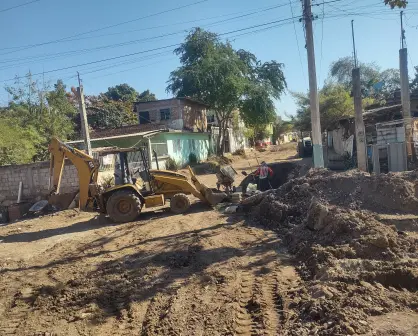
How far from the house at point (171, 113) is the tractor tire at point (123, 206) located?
20.2 m

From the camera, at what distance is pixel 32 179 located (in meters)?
15.6

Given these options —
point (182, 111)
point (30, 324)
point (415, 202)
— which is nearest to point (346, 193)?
point (415, 202)

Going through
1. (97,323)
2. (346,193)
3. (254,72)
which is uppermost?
(254,72)

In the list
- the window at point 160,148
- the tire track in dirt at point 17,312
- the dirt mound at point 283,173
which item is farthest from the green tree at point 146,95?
the tire track in dirt at point 17,312

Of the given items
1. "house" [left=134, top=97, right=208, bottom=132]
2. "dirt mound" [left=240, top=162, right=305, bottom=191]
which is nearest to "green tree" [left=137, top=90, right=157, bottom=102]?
"house" [left=134, top=97, right=208, bottom=132]

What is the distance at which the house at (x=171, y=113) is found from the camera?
104ft

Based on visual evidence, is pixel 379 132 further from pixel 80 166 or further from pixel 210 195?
pixel 80 166

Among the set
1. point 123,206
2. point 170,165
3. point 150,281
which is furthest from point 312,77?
point 170,165

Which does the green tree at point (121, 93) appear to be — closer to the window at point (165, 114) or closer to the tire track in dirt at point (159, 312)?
the window at point (165, 114)

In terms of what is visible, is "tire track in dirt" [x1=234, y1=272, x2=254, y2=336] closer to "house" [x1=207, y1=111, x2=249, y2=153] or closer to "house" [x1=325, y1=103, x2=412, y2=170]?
"house" [x1=325, y1=103, x2=412, y2=170]

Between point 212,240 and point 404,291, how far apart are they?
13.7ft

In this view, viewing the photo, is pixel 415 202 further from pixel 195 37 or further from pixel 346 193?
pixel 195 37

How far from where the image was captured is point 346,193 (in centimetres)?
922

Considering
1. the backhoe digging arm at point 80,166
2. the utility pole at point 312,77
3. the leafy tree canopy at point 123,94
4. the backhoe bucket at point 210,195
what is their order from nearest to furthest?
1. the backhoe digging arm at point 80,166
2. the backhoe bucket at point 210,195
3. the utility pole at point 312,77
4. the leafy tree canopy at point 123,94
